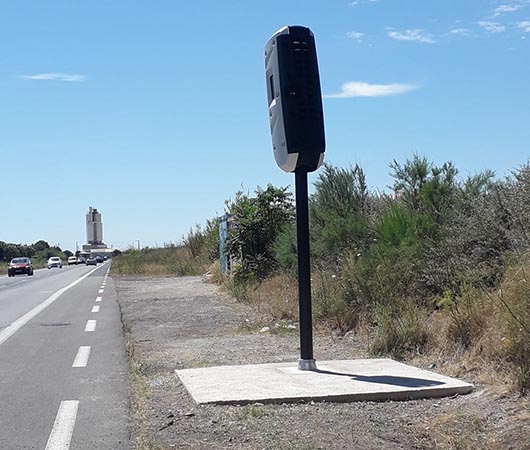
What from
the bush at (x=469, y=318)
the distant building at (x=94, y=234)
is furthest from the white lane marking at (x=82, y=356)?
the distant building at (x=94, y=234)

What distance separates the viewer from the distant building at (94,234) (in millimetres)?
128500

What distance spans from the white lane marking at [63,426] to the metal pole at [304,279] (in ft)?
8.50

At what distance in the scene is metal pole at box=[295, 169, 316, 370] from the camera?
9125 millimetres

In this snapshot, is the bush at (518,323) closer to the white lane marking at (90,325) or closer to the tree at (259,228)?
the white lane marking at (90,325)

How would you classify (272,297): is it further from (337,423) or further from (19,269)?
(19,269)

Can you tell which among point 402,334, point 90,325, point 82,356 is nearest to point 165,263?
point 90,325

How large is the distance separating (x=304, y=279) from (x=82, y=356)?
169 inches

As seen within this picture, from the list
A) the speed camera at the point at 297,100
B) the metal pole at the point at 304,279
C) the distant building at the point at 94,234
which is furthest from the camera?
the distant building at the point at 94,234

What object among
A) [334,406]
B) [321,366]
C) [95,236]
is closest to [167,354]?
[321,366]

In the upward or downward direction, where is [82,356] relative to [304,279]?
downward

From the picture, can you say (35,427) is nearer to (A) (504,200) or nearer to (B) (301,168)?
(B) (301,168)

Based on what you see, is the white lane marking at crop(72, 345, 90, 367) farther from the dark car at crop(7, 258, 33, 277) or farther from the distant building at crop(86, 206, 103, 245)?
the distant building at crop(86, 206, 103, 245)

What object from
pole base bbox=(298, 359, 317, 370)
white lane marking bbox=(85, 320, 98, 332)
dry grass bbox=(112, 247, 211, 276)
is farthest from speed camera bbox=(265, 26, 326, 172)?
dry grass bbox=(112, 247, 211, 276)

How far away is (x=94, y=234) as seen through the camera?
131m
